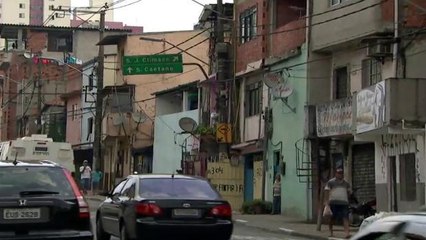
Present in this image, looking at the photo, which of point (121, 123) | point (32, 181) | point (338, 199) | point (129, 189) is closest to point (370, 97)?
point (338, 199)

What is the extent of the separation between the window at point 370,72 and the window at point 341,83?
1.37 metres

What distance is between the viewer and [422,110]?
71.3 feet

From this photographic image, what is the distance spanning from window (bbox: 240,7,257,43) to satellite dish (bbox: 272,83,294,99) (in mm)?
5213

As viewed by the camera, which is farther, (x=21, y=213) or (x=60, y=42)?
(x=60, y=42)

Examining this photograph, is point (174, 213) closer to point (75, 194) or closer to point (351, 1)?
point (75, 194)

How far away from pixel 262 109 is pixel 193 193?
58.7 ft

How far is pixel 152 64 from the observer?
118 ft

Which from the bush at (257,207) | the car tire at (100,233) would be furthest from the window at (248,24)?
the car tire at (100,233)

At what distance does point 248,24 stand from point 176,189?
2024cm

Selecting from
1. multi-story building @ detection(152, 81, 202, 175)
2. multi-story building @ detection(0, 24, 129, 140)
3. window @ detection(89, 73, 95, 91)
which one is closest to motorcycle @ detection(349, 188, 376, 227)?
multi-story building @ detection(152, 81, 202, 175)

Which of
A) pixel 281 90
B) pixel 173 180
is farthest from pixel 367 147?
pixel 173 180

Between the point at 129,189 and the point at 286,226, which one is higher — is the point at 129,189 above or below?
above

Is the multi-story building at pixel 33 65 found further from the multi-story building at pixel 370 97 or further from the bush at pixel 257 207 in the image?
the multi-story building at pixel 370 97

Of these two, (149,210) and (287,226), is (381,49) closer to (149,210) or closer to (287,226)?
(287,226)
